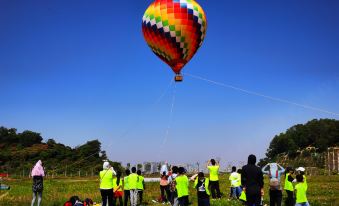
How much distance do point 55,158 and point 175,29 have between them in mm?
59397

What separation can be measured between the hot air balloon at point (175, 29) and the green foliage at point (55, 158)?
43742mm

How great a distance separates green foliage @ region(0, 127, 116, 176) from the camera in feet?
244

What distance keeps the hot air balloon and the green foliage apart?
43.7 metres

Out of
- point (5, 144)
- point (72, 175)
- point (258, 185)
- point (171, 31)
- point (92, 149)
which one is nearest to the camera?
point (258, 185)

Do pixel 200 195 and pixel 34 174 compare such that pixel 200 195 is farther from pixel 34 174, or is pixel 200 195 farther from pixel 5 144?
pixel 5 144

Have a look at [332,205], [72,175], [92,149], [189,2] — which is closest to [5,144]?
[92,149]

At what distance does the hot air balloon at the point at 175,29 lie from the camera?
27.4 metres

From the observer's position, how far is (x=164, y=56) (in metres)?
29.0

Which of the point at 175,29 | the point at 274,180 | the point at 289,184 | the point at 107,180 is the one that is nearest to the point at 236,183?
the point at 289,184

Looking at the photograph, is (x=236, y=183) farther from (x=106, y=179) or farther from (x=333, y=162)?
(x=333, y=162)

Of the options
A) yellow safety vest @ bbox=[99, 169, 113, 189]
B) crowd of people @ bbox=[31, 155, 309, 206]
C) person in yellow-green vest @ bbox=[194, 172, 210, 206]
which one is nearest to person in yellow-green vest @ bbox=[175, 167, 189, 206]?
crowd of people @ bbox=[31, 155, 309, 206]

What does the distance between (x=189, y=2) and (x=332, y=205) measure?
15.3m

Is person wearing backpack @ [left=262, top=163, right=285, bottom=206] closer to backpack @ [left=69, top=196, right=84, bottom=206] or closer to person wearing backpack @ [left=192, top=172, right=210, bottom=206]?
person wearing backpack @ [left=192, top=172, right=210, bottom=206]

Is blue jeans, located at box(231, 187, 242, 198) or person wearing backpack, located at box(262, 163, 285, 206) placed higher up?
person wearing backpack, located at box(262, 163, 285, 206)
